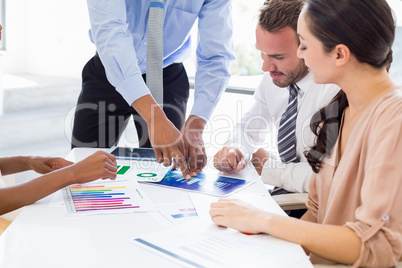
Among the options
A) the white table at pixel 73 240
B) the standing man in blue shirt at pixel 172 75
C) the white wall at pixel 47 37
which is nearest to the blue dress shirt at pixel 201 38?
the standing man in blue shirt at pixel 172 75

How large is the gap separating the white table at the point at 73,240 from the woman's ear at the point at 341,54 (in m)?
0.61

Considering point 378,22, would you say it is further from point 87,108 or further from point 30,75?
point 30,75

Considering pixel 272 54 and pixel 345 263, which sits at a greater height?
pixel 272 54

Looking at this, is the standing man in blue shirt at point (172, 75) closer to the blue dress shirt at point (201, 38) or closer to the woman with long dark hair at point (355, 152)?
the blue dress shirt at point (201, 38)

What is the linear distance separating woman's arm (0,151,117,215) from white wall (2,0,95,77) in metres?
3.45

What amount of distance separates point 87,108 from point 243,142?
683 mm

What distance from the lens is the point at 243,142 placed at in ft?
6.79

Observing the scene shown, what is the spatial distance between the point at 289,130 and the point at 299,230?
2.71 ft

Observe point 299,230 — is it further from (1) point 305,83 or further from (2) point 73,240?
(1) point 305,83

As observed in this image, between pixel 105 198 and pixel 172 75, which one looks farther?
pixel 172 75

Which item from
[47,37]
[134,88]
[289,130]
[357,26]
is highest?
[357,26]

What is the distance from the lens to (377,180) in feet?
3.32

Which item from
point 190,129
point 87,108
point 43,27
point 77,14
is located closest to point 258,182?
point 190,129

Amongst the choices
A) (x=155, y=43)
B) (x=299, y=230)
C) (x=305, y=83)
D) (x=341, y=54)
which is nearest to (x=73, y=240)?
(x=299, y=230)
